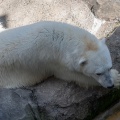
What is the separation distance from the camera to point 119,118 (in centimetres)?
340

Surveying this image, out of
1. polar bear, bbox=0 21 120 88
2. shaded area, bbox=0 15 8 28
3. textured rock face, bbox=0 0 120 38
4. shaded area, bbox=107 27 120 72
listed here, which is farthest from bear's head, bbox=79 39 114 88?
shaded area, bbox=0 15 8 28

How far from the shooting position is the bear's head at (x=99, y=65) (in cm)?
308

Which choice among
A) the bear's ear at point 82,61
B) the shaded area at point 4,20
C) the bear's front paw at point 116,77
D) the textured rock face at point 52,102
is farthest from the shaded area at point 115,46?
the shaded area at point 4,20

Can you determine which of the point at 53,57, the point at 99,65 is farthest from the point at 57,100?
the point at 99,65

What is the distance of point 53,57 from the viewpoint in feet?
10.7

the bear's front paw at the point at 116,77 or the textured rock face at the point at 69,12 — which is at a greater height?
the textured rock face at the point at 69,12

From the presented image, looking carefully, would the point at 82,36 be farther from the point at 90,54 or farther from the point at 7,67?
the point at 7,67

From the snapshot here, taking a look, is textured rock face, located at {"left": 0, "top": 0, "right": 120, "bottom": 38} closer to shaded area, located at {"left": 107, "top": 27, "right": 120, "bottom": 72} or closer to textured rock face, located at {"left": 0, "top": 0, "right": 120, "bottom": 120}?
shaded area, located at {"left": 107, "top": 27, "right": 120, "bottom": 72}

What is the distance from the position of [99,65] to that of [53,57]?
45 centimetres

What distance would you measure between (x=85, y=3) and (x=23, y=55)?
159cm

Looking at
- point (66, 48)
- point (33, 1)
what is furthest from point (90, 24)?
point (66, 48)

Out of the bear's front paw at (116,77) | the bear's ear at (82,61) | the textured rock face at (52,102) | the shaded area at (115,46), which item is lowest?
the textured rock face at (52,102)

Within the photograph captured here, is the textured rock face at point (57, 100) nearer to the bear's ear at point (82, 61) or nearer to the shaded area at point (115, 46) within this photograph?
the shaded area at point (115, 46)

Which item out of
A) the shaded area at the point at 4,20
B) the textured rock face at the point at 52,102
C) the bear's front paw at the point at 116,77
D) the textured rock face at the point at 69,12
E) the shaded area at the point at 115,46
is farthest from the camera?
the shaded area at the point at 4,20
